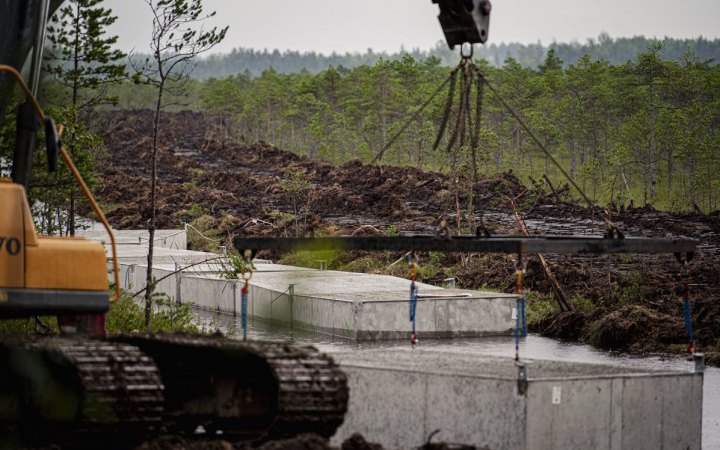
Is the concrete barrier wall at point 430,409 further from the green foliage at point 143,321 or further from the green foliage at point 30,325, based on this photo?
the green foliage at point 143,321

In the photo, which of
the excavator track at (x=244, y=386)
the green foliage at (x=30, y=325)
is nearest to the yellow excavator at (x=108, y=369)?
the excavator track at (x=244, y=386)

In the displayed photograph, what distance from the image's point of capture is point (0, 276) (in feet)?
35.6

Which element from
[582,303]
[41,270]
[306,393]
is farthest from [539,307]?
[41,270]

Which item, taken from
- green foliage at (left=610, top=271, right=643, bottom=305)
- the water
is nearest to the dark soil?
the water

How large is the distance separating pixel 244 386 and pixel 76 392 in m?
1.73

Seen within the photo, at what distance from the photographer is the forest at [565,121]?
65.9 metres

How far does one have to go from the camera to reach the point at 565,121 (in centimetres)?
8869

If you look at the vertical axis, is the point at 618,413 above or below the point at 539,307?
above

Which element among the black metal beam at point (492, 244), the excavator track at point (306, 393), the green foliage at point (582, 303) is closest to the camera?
the excavator track at point (306, 393)

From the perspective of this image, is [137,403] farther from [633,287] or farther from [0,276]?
[633,287]

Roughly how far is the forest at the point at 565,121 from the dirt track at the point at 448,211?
332cm

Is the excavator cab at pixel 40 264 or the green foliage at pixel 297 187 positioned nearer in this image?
the excavator cab at pixel 40 264

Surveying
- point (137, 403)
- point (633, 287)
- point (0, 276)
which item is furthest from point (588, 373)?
point (633, 287)

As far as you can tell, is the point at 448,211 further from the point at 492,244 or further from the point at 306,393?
the point at 306,393
